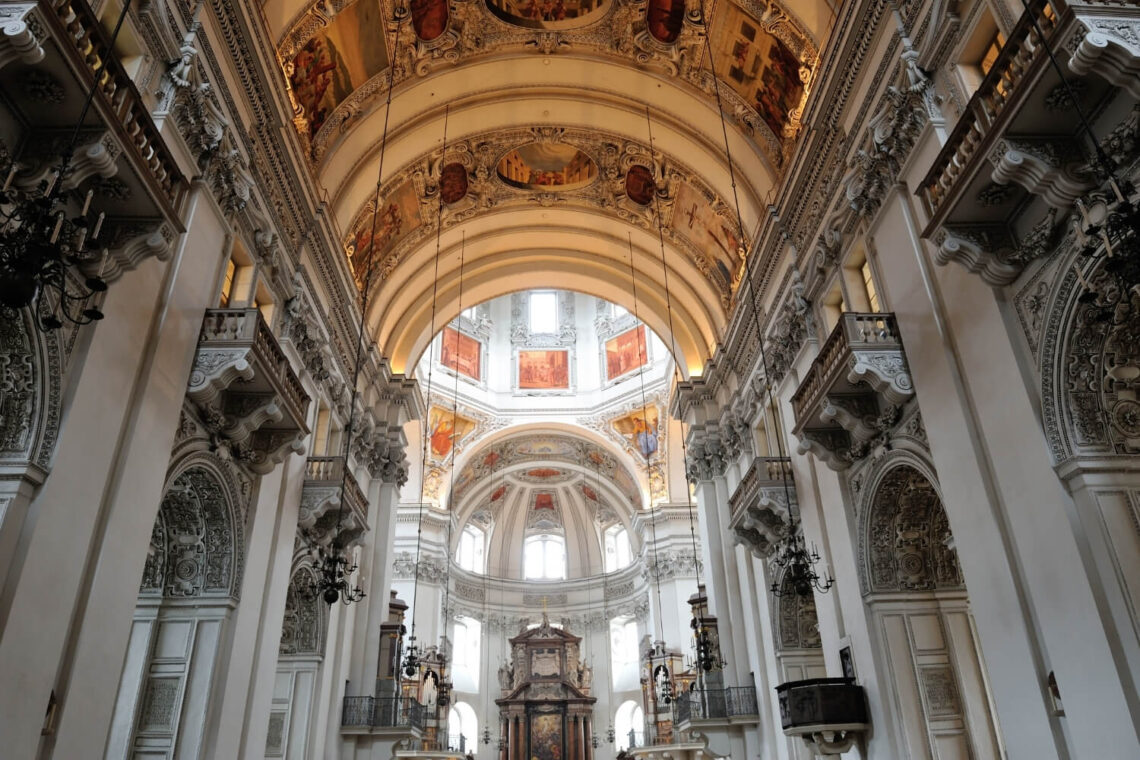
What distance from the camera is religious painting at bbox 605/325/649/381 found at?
2950cm

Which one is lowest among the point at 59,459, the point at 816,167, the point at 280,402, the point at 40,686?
the point at 40,686

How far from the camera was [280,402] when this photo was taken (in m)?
9.58

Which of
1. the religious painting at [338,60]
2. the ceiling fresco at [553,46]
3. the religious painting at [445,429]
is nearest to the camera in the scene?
the ceiling fresco at [553,46]

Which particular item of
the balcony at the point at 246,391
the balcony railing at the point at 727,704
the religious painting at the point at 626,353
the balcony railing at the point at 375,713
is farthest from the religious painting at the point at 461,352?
the balcony at the point at 246,391

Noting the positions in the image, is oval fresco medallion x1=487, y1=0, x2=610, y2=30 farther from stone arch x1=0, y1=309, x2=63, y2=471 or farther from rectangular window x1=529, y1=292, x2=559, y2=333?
rectangular window x1=529, y1=292, x2=559, y2=333

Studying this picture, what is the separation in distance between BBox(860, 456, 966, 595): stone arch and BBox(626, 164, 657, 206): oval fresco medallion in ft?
29.2

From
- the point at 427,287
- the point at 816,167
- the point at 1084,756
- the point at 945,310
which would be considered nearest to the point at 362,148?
the point at 427,287

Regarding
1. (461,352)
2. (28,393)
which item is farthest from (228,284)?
(461,352)

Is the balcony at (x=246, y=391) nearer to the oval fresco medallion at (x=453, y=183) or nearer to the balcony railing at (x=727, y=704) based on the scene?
the oval fresco medallion at (x=453, y=183)

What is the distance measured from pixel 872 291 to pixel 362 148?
29.4ft

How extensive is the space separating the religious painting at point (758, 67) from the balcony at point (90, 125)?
8893 millimetres

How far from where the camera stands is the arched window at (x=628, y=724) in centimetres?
2978

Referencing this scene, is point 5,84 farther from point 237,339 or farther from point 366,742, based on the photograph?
point 366,742

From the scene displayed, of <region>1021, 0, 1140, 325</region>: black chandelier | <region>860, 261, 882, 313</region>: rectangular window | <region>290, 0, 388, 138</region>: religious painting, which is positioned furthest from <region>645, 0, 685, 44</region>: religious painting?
<region>1021, 0, 1140, 325</region>: black chandelier
